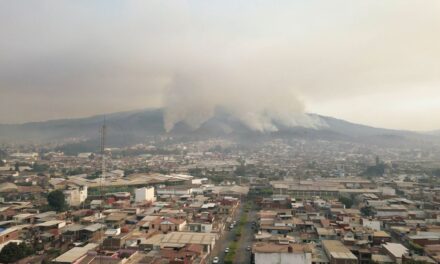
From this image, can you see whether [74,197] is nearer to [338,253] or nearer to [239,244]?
[239,244]

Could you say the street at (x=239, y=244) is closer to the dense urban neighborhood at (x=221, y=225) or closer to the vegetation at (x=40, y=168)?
the dense urban neighborhood at (x=221, y=225)

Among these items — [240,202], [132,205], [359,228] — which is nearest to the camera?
[359,228]

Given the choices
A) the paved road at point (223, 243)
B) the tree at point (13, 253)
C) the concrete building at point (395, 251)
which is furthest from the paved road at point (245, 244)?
the tree at point (13, 253)

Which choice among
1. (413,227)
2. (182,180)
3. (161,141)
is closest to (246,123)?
(161,141)

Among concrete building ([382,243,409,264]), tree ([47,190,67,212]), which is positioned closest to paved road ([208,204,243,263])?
concrete building ([382,243,409,264])

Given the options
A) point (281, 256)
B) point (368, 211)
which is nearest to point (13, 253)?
point (281, 256)

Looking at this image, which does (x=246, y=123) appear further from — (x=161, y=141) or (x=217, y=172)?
(x=217, y=172)
